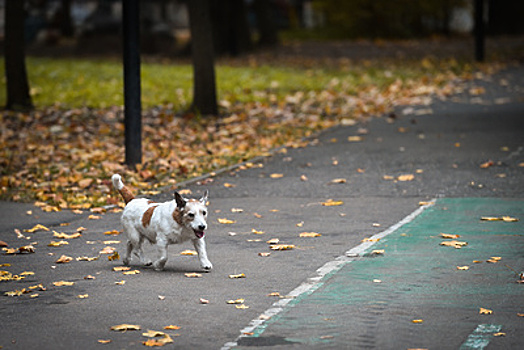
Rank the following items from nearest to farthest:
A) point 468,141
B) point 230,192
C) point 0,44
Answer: point 230,192 < point 468,141 < point 0,44

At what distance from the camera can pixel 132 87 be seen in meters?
14.2

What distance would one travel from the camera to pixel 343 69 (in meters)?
29.3

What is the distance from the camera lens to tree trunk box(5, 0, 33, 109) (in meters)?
21.5

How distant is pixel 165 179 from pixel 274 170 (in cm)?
164

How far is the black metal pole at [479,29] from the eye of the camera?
27.0 metres

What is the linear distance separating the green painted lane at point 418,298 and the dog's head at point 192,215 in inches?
42.2

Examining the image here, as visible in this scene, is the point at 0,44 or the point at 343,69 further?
the point at 0,44

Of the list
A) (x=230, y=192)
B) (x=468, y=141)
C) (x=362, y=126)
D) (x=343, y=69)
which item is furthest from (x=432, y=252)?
(x=343, y=69)

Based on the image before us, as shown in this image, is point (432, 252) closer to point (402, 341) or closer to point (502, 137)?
point (402, 341)

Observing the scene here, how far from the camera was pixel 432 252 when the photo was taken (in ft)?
28.7

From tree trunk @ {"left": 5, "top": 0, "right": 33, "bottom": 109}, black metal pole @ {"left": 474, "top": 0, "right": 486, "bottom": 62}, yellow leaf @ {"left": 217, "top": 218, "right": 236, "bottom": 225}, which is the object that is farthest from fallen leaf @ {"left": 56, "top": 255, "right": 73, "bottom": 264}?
black metal pole @ {"left": 474, "top": 0, "right": 486, "bottom": 62}

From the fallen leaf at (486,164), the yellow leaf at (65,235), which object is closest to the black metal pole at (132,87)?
the yellow leaf at (65,235)

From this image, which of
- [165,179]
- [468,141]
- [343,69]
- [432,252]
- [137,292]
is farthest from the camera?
[343,69]

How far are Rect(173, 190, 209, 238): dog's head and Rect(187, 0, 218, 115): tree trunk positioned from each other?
1206cm
